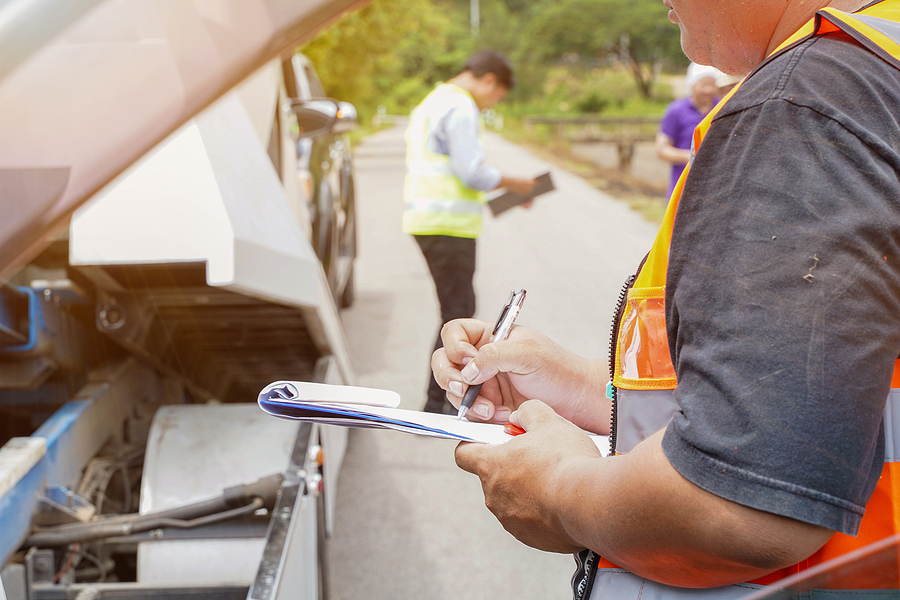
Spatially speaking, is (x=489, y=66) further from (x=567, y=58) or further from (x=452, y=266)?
(x=567, y=58)

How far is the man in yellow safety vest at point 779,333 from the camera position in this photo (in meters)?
0.72

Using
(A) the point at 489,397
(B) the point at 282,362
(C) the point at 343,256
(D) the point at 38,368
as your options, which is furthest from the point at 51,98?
(C) the point at 343,256

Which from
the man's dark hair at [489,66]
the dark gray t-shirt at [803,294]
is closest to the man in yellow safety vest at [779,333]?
the dark gray t-shirt at [803,294]

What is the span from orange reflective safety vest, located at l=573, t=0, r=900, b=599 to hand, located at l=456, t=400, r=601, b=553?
0.06 metres

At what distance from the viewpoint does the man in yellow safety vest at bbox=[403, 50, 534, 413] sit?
4297 mm

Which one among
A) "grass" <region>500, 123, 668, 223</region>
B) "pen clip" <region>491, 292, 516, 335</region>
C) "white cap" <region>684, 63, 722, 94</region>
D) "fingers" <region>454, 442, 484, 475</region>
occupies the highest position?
"white cap" <region>684, 63, 722, 94</region>

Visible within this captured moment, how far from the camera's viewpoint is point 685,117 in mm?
5734

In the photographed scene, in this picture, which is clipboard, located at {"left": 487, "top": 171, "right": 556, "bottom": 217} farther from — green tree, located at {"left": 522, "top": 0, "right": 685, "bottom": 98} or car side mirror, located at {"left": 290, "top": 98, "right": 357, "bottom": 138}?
green tree, located at {"left": 522, "top": 0, "right": 685, "bottom": 98}

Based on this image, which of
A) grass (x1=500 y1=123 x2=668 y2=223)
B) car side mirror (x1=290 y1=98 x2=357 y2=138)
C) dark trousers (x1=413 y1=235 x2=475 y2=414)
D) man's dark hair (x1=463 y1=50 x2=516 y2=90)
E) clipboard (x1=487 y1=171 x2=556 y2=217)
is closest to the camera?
car side mirror (x1=290 y1=98 x2=357 y2=138)

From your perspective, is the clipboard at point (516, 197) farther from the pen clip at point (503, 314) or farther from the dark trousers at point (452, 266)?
the pen clip at point (503, 314)

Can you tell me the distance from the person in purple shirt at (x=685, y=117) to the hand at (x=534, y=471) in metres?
4.76

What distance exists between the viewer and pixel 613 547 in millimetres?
906

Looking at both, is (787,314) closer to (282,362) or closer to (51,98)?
(51,98)

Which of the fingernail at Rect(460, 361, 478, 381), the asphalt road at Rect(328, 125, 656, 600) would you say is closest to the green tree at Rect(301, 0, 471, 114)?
the asphalt road at Rect(328, 125, 656, 600)
